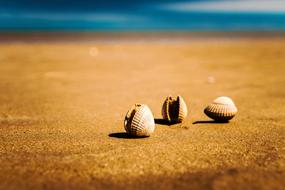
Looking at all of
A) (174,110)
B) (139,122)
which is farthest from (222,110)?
(139,122)

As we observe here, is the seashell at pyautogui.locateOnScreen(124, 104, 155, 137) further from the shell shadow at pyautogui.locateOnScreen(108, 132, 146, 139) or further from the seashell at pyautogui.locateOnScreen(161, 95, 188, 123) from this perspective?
the seashell at pyautogui.locateOnScreen(161, 95, 188, 123)

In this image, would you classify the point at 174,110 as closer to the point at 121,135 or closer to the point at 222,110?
the point at 222,110

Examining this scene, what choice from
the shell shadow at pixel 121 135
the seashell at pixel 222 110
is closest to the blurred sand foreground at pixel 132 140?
the shell shadow at pixel 121 135

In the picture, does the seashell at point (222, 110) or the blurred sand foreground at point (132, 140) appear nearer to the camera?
the blurred sand foreground at point (132, 140)

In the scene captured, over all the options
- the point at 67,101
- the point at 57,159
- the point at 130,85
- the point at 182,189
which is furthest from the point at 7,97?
the point at 182,189

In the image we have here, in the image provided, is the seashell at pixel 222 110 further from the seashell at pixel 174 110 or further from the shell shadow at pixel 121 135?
the shell shadow at pixel 121 135

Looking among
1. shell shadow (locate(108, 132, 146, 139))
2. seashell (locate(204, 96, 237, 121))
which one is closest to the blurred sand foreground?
shell shadow (locate(108, 132, 146, 139))
